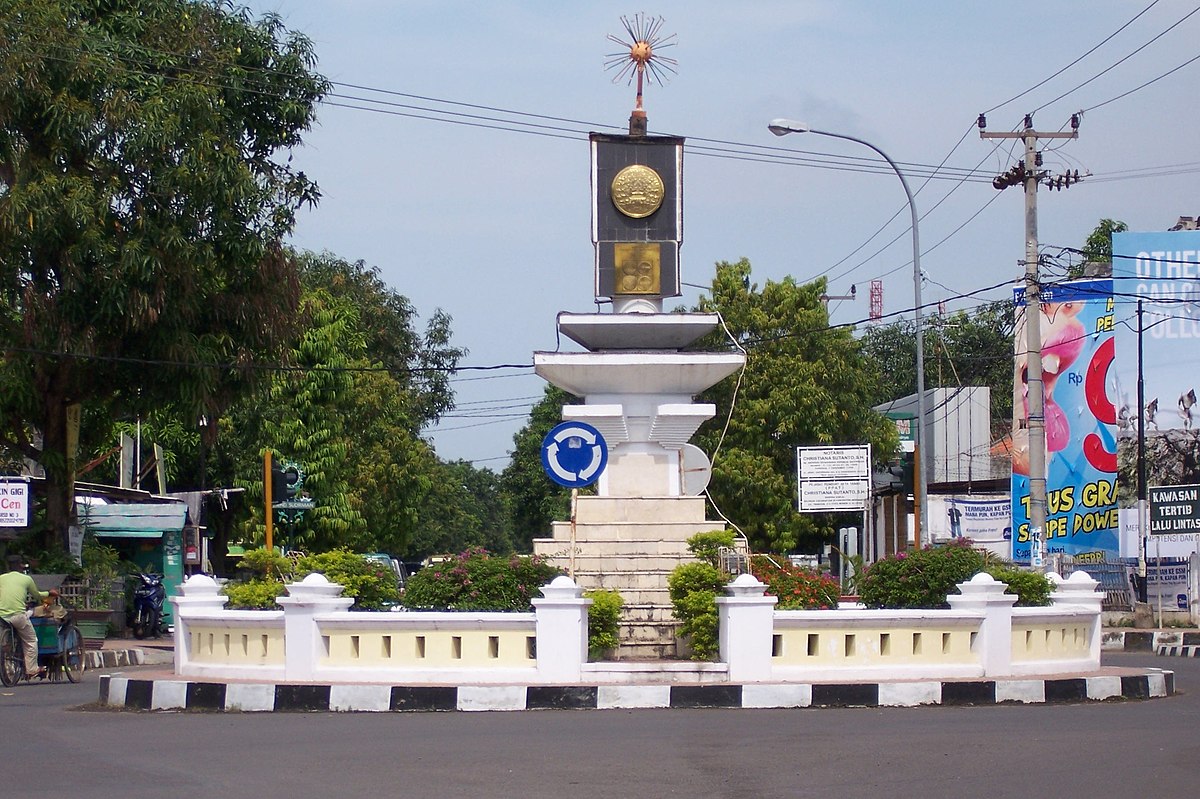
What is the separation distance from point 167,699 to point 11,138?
1202cm

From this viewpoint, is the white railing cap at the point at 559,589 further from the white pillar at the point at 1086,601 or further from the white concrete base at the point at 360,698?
the white pillar at the point at 1086,601

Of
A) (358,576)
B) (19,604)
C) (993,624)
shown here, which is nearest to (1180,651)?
(993,624)

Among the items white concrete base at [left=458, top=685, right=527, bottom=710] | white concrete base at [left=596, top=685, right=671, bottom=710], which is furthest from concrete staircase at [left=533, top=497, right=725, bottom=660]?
white concrete base at [left=458, top=685, right=527, bottom=710]

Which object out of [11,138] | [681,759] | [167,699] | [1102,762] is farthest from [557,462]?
[11,138]

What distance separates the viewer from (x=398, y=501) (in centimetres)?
4056

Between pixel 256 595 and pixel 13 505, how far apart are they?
9.05 meters

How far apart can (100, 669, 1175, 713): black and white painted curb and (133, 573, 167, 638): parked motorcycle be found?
42.6 feet

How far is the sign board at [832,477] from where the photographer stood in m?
34.1

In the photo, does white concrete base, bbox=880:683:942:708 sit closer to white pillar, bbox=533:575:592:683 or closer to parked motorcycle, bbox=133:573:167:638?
white pillar, bbox=533:575:592:683

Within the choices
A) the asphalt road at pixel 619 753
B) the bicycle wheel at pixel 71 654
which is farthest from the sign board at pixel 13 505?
the asphalt road at pixel 619 753

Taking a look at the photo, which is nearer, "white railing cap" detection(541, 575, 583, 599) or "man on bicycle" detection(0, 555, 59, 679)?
"white railing cap" detection(541, 575, 583, 599)

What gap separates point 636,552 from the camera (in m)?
15.9

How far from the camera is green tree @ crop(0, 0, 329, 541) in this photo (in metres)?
21.1

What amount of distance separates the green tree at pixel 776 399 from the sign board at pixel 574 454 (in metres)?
22.6
